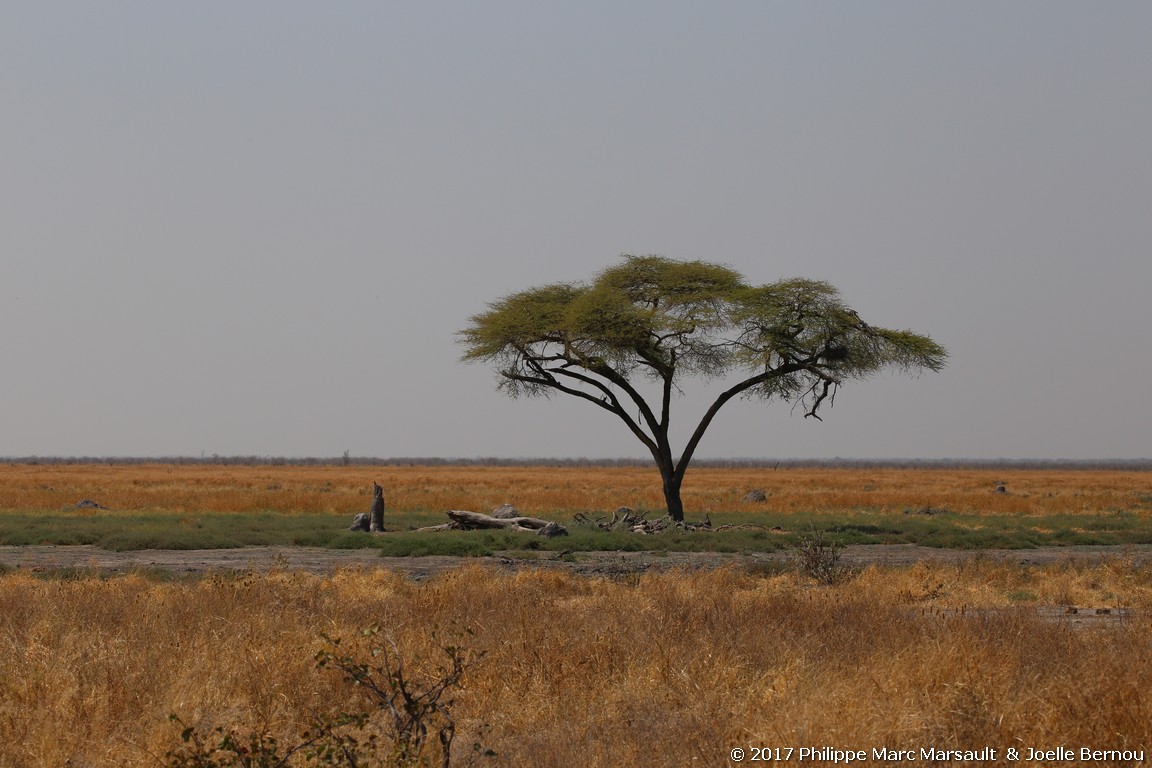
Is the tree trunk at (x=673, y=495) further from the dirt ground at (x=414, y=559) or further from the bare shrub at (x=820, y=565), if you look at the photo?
the bare shrub at (x=820, y=565)

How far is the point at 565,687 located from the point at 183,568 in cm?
1413

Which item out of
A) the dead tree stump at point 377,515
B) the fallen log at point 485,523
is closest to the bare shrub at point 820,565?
the fallen log at point 485,523

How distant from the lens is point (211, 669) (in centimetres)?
855

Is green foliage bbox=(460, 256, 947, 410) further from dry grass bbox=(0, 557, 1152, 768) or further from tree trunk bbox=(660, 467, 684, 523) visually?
dry grass bbox=(0, 557, 1152, 768)

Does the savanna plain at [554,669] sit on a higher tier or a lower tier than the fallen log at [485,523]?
higher

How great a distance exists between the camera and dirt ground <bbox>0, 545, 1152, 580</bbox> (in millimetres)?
19844

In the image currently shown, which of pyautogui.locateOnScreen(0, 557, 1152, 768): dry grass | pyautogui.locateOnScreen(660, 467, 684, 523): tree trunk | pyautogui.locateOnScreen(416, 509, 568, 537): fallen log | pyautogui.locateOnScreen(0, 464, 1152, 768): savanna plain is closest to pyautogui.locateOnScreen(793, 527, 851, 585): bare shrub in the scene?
pyautogui.locateOnScreen(0, 464, 1152, 768): savanna plain

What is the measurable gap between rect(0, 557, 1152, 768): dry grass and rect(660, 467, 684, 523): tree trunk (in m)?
19.1

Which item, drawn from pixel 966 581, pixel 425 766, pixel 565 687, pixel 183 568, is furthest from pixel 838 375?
pixel 425 766

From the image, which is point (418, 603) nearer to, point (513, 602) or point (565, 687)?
point (513, 602)

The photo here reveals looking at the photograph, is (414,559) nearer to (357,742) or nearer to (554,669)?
(554,669)

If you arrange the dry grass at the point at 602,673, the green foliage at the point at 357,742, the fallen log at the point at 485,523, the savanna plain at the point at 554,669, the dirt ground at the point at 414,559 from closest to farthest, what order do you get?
the green foliage at the point at 357,742 < the savanna plain at the point at 554,669 < the dry grass at the point at 602,673 < the dirt ground at the point at 414,559 < the fallen log at the point at 485,523

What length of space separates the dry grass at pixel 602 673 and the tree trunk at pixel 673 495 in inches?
751

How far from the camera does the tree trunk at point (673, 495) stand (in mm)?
32125
